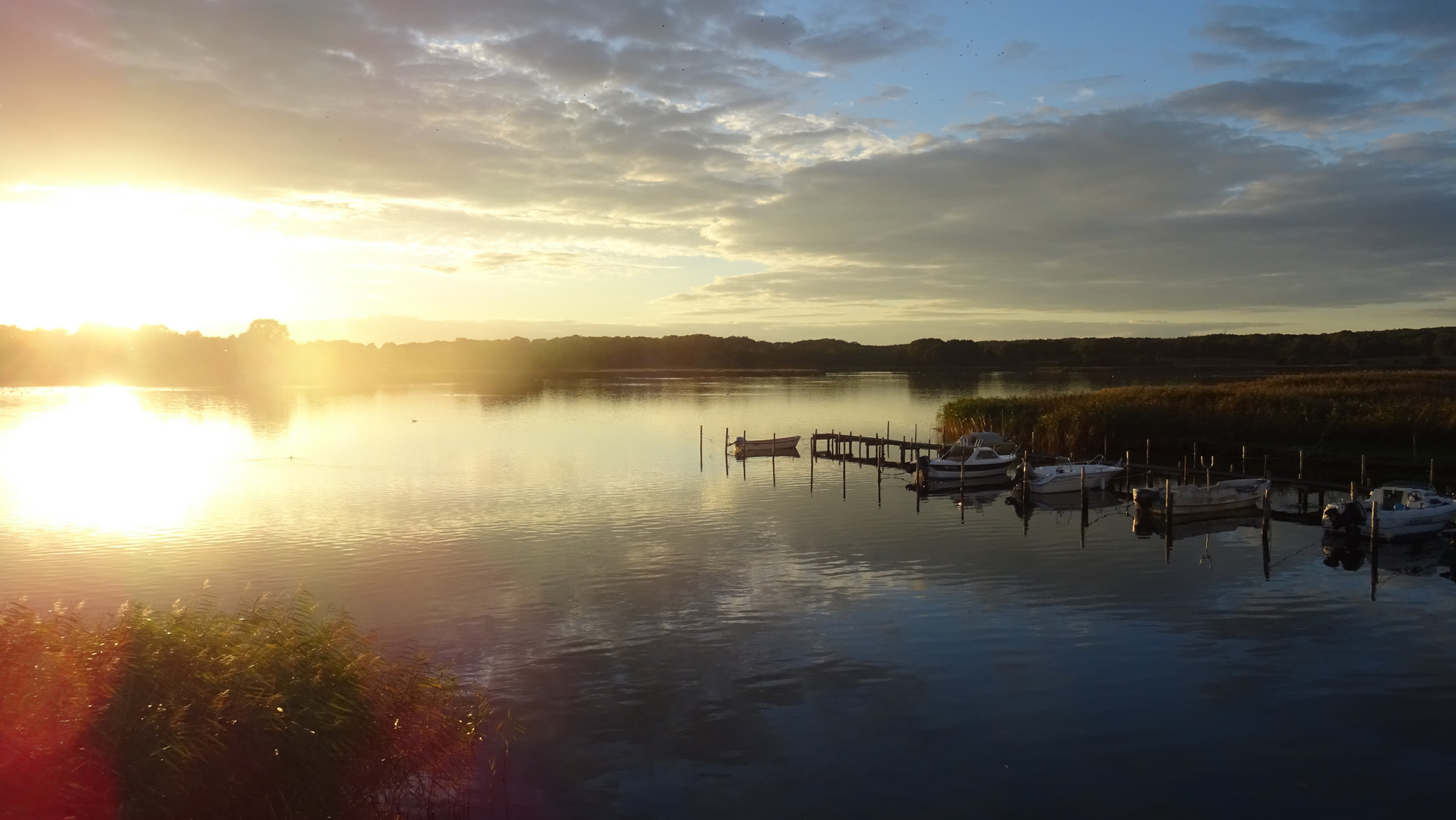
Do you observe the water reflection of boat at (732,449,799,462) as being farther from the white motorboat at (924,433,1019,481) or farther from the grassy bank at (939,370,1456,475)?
the white motorboat at (924,433,1019,481)

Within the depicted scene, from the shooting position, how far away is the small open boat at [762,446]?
6506 cm

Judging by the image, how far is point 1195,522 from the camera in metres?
40.3

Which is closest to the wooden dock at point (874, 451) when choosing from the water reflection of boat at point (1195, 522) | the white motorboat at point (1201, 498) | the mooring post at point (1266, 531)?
the white motorboat at point (1201, 498)

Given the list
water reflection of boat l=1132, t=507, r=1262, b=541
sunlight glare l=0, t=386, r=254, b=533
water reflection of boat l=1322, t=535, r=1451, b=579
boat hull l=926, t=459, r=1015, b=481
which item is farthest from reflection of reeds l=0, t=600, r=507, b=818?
boat hull l=926, t=459, r=1015, b=481

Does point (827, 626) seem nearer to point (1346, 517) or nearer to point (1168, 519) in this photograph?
point (1168, 519)

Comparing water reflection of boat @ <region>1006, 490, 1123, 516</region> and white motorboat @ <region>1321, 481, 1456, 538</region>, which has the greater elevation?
white motorboat @ <region>1321, 481, 1456, 538</region>

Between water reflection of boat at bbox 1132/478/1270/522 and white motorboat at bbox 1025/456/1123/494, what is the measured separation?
681cm

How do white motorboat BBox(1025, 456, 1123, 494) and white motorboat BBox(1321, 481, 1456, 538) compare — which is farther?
white motorboat BBox(1025, 456, 1123, 494)

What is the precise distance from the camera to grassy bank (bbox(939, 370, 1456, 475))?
53.0 m

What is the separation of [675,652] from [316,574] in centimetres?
1435

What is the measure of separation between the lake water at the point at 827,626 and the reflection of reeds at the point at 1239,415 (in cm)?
1487

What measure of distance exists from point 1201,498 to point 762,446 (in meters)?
31.1

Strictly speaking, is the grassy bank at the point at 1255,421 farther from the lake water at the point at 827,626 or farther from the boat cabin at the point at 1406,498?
the boat cabin at the point at 1406,498

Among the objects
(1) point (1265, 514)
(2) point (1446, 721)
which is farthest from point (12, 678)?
(1) point (1265, 514)
